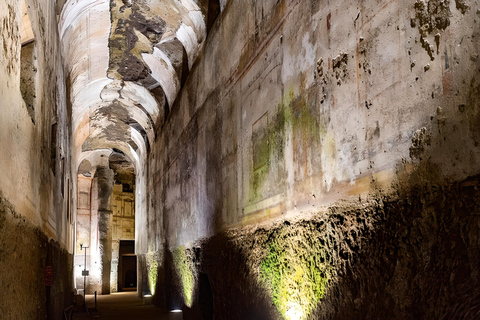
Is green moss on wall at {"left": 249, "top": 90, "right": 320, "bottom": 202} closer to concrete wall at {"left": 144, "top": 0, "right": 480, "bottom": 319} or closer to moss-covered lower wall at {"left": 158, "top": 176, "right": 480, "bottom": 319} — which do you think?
concrete wall at {"left": 144, "top": 0, "right": 480, "bottom": 319}

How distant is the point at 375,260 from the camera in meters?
3.41

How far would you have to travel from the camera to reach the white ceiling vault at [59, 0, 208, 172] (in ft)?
31.1

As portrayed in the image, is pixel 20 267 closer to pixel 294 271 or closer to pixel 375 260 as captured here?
pixel 294 271

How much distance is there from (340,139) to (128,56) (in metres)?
9.46

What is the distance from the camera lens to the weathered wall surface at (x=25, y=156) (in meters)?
3.30

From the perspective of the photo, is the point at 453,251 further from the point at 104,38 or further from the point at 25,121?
the point at 104,38

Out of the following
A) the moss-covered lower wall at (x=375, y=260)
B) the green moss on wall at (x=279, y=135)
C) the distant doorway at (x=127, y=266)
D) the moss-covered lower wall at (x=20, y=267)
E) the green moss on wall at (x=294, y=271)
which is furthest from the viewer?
the distant doorway at (x=127, y=266)

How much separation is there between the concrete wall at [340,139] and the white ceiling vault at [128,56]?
7.58 ft

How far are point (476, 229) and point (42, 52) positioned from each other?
511 cm

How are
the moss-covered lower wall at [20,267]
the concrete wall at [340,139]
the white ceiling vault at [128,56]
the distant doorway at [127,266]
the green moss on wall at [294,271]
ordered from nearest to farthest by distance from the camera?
the concrete wall at [340,139] < the moss-covered lower wall at [20,267] < the green moss on wall at [294,271] < the white ceiling vault at [128,56] < the distant doorway at [127,266]

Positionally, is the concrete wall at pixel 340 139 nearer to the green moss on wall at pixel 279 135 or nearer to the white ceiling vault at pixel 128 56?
the green moss on wall at pixel 279 135

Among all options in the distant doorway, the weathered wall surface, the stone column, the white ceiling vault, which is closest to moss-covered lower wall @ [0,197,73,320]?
the weathered wall surface

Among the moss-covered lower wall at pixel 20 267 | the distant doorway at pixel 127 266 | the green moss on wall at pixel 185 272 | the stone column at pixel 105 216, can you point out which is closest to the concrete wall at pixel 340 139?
the green moss on wall at pixel 185 272

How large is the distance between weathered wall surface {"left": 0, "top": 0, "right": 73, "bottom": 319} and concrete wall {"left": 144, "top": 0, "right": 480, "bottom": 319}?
2.53m
